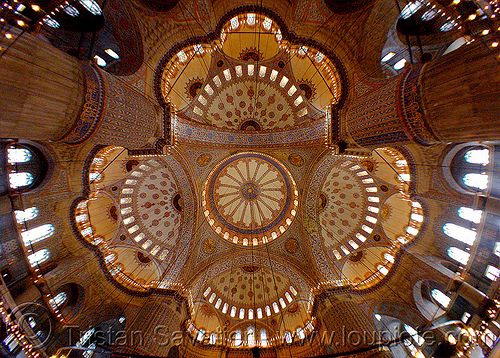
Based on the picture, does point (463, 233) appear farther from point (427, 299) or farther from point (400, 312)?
point (400, 312)

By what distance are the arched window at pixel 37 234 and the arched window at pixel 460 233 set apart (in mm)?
18706

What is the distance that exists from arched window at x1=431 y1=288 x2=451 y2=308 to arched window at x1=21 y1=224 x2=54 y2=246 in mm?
19039

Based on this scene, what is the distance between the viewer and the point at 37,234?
7.83 metres

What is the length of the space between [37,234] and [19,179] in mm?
2601

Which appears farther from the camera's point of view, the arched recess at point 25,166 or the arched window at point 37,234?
the arched window at point 37,234

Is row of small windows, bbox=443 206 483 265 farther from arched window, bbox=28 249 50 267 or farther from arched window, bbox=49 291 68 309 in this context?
arched window, bbox=28 249 50 267

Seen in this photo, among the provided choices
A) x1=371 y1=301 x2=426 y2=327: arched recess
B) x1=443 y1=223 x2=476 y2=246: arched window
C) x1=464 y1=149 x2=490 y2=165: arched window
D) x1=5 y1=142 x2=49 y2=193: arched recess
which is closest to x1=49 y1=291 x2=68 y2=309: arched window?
x1=5 y1=142 x2=49 y2=193: arched recess

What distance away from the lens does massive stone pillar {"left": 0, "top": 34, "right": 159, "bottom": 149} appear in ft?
12.9

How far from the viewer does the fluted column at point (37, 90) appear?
387cm

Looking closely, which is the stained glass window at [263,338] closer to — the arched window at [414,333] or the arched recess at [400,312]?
the arched recess at [400,312]

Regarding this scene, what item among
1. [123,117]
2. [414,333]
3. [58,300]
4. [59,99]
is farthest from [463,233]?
[58,300]

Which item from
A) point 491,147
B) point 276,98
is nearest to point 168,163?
point 276,98

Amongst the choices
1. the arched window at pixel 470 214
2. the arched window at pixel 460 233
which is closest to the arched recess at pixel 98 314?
the arched window at pixel 460 233

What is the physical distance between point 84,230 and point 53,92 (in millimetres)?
8300
